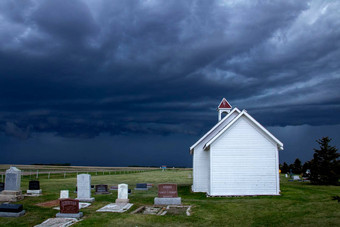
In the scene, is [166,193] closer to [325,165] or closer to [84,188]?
[84,188]

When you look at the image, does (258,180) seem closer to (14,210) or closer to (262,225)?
(262,225)

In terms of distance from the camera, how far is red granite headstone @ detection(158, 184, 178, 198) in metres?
21.8

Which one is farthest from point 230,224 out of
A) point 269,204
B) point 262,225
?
point 269,204

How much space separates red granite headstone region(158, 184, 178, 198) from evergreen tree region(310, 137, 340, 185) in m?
22.6

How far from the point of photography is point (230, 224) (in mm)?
15539

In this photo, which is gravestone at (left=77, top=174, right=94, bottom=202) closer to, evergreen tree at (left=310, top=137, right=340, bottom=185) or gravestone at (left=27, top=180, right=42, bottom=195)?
gravestone at (left=27, top=180, right=42, bottom=195)

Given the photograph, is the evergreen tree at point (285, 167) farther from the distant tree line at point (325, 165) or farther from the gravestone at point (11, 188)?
the gravestone at point (11, 188)

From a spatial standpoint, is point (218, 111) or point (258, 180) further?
point (218, 111)

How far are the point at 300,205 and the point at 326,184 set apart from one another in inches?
711

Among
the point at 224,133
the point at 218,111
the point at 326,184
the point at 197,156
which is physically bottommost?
the point at 326,184

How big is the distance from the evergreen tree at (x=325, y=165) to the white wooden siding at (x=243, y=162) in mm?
14176

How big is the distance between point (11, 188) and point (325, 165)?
3385 cm

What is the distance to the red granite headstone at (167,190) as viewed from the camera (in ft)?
71.5

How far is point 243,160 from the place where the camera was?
25016mm
